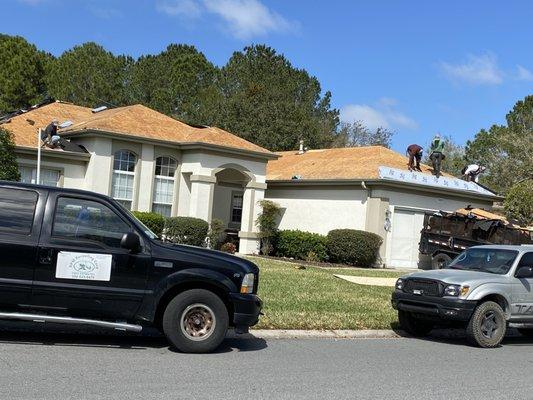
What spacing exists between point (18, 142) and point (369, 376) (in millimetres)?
18453

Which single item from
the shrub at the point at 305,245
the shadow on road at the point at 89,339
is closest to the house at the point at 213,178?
the shrub at the point at 305,245

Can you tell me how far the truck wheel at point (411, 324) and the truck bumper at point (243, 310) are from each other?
3.71m

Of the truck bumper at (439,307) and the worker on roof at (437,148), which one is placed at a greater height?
the worker on roof at (437,148)

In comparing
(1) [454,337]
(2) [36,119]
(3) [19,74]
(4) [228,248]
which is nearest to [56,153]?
(2) [36,119]

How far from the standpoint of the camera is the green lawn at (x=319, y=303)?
35.2ft

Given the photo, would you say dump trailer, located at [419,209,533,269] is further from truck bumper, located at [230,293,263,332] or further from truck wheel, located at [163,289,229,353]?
truck wheel, located at [163,289,229,353]

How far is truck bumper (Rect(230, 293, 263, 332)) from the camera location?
8.05 m

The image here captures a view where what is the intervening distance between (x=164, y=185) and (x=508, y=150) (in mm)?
27779

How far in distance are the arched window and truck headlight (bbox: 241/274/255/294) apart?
16.9 m

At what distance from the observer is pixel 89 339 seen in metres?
8.47

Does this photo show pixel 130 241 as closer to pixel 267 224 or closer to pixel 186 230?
pixel 186 230

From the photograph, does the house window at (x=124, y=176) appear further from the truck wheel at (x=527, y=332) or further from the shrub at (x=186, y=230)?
the truck wheel at (x=527, y=332)

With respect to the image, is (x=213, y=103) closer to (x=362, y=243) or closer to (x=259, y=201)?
(x=259, y=201)

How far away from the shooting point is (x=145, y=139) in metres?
23.7
